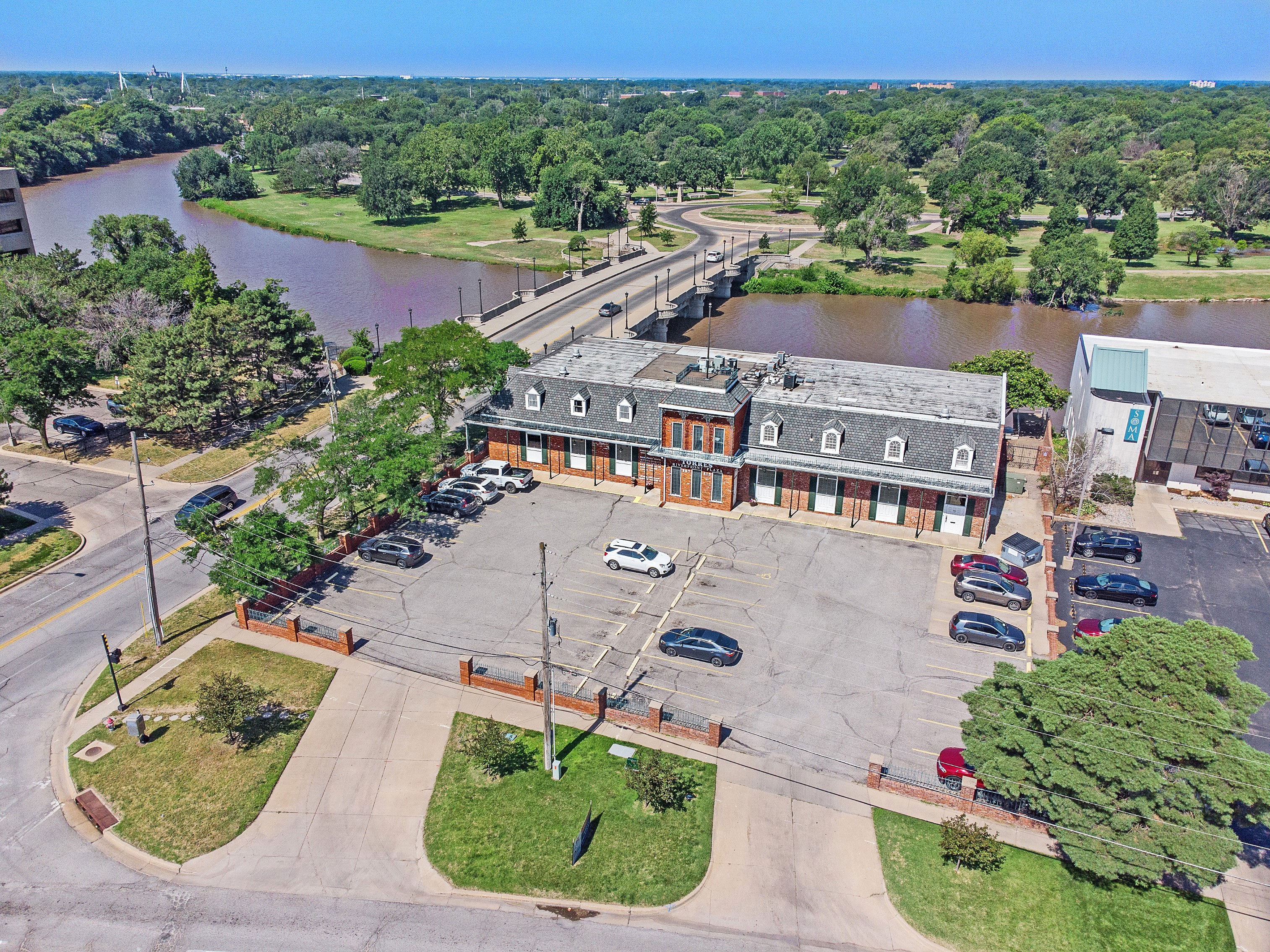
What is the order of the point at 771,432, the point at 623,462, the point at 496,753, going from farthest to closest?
the point at 623,462
the point at 771,432
the point at 496,753

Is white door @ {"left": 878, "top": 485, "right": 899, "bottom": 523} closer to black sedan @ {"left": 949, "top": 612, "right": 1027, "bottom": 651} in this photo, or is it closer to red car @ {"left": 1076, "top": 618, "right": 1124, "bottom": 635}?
black sedan @ {"left": 949, "top": 612, "right": 1027, "bottom": 651}

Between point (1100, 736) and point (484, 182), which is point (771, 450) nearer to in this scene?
point (1100, 736)

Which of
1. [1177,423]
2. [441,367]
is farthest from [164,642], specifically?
[1177,423]

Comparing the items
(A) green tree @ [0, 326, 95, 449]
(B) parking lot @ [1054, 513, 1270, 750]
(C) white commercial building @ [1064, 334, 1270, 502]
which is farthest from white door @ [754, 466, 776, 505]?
(A) green tree @ [0, 326, 95, 449]

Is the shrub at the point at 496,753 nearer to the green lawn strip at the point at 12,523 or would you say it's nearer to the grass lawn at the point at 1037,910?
the grass lawn at the point at 1037,910

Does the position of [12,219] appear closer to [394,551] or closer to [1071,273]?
[394,551]

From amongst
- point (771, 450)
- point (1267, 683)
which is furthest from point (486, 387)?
point (1267, 683)
